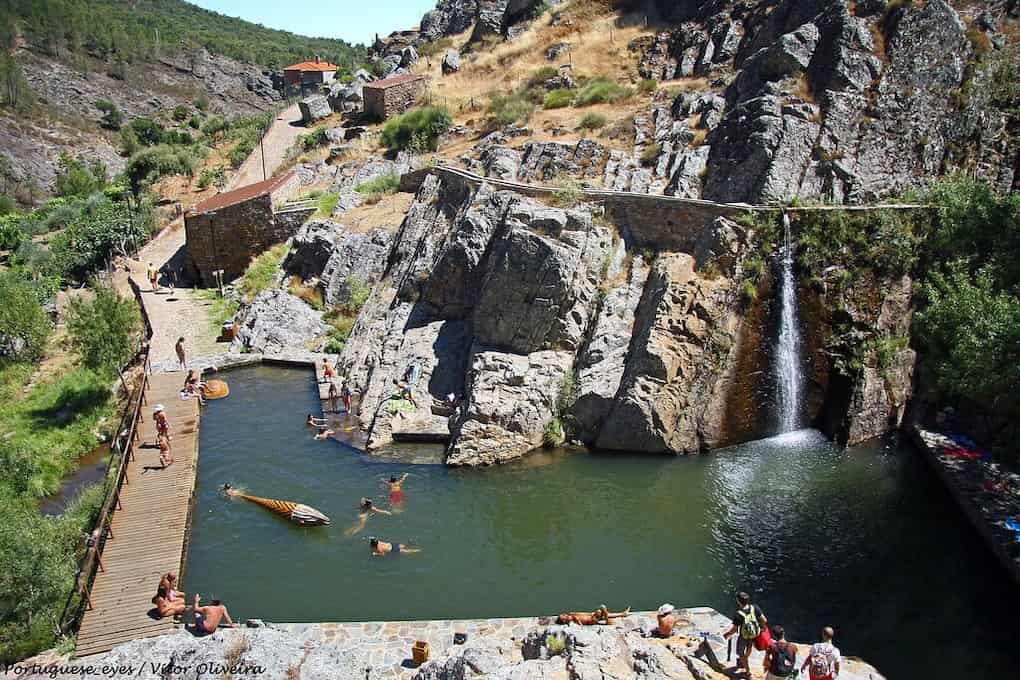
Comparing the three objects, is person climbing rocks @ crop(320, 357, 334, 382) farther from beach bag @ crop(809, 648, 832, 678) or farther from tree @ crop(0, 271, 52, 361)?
beach bag @ crop(809, 648, 832, 678)

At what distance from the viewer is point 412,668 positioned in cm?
1327

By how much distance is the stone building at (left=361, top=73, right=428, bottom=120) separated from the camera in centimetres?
4300

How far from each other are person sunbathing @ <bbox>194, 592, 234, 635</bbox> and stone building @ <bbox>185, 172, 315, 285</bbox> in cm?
2285

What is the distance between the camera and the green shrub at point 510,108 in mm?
36031

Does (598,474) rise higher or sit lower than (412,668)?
higher

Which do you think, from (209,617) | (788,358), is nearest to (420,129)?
(788,358)

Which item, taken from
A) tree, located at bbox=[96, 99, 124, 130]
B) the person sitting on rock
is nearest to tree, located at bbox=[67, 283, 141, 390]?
the person sitting on rock

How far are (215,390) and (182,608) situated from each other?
36.7ft

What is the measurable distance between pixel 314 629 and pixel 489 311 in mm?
11856

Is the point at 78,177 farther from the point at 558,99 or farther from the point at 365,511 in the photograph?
the point at 365,511

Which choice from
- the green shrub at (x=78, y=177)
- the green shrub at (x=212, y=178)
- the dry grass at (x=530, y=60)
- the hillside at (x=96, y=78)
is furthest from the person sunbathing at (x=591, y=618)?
the hillside at (x=96, y=78)

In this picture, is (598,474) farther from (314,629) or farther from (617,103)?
(617,103)

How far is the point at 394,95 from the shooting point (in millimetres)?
43062

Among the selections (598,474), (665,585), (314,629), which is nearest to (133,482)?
(314,629)
